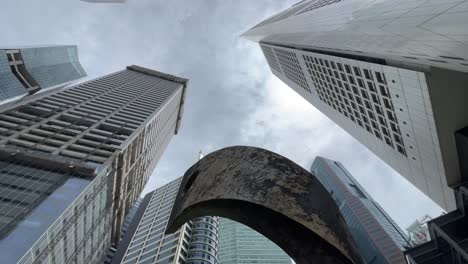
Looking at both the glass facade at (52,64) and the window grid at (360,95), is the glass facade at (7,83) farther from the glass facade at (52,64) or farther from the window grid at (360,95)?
the window grid at (360,95)

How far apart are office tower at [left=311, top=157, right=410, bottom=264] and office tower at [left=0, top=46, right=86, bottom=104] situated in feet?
247

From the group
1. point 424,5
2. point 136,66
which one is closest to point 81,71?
point 136,66

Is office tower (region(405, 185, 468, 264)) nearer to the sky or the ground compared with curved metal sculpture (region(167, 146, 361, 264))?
nearer to the ground

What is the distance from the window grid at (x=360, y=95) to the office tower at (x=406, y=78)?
0.45 feet

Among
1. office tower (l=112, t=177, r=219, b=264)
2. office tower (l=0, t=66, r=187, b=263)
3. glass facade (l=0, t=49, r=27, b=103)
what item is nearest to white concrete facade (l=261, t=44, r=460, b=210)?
office tower (l=0, t=66, r=187, b=263)

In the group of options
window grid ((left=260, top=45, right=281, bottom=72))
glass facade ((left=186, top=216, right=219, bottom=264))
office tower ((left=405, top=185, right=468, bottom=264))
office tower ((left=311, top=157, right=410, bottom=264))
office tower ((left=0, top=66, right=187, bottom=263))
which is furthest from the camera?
office tower ((left=311, top=157, right=410, bottom=264))

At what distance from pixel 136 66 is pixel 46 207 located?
76.4 meters

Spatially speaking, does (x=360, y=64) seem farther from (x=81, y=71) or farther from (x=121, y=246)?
(x=81, y=71)

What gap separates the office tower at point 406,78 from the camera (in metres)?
17.0

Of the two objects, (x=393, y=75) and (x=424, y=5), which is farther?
(x=393, y=75)

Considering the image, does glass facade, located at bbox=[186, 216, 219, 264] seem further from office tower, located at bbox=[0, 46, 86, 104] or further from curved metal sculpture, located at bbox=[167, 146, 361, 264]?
curved metal sculpture, located at bbox=[167, 146, 361, 264]

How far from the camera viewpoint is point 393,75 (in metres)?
23.8

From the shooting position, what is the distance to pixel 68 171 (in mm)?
33156

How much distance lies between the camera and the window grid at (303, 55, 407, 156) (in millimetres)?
27641
